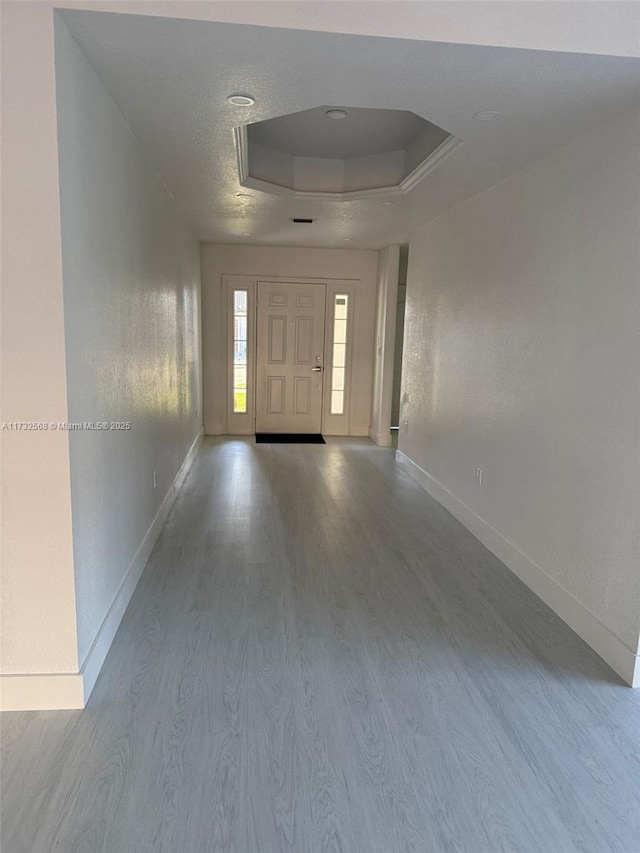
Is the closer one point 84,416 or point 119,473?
point 84,416

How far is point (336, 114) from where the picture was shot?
3.66m

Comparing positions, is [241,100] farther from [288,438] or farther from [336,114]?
[288,438]

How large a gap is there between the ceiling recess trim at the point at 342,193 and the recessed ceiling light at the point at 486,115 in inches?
14.4

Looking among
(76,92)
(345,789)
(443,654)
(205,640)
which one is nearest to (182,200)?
(76,92)

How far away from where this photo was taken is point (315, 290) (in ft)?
23.3

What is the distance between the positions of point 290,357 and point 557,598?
193 inches

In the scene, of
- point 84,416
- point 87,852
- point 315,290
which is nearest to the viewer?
point 87,852

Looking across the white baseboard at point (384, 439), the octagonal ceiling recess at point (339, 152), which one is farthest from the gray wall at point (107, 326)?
the white baseboard at point (384, 439)

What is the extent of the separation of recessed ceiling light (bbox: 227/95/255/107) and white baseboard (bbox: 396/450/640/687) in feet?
8.84

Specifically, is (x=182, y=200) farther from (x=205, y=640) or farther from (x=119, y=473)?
(x=205, y=640)

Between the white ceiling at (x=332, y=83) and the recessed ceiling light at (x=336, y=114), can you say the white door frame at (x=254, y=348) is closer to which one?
the recessed ceiling light at (x=336, y=114)

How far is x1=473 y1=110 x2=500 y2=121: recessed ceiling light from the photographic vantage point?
99.5 inches

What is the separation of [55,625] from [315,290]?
18.6 feet

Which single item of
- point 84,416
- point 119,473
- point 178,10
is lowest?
point 119,473
